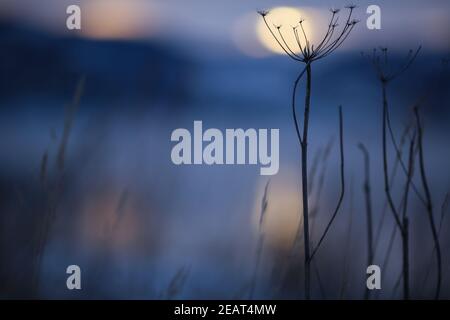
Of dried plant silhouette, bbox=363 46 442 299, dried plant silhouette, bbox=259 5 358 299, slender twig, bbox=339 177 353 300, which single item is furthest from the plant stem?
dried plant silhouette, bbox=363 46 442 299

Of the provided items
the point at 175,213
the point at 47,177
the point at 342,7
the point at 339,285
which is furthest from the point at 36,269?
the point at 342,7

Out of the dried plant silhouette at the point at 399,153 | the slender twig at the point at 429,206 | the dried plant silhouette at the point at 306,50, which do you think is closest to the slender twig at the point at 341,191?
the dried plant silhouette at the point at 306,50

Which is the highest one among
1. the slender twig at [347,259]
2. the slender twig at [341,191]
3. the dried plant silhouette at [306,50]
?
the dried plant silhouette at [306,50]

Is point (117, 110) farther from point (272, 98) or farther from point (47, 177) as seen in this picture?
point (272, 98)

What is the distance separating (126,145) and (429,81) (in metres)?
1.17

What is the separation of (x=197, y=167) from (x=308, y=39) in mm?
636

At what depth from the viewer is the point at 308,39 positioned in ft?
7.18

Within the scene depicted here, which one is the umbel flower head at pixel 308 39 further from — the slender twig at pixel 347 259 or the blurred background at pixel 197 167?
the slender twig at pixel 347 259

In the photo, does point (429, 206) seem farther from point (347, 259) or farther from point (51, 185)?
point (51, 185)

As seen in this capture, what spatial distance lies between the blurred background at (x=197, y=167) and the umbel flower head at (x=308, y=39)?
3cm

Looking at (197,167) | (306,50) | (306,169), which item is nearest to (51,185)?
(197,167)

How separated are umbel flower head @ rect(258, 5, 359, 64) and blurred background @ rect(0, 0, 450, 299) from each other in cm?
3

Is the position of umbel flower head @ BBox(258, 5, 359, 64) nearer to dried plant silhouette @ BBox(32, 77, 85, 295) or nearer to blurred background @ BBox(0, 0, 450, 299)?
blurred background @ BBox(0, 0, 450, 299)

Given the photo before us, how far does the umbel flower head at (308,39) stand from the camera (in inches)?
86.1
